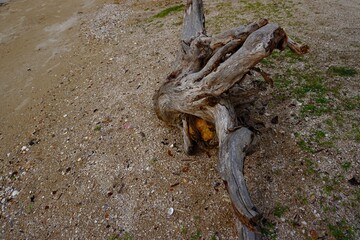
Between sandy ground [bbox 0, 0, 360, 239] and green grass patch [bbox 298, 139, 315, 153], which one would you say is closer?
sandy ground [bbox 0, 0, 360, 239]

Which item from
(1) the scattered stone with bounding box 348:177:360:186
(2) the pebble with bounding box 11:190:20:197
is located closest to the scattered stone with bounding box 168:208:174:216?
(1) the scattered stone with bounding box 348:177:360:186

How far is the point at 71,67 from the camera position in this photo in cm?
923

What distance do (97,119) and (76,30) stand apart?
555cm

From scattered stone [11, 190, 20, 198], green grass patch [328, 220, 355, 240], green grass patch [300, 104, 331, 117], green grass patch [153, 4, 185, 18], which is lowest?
scattered stone [11, 190, 20, 198]

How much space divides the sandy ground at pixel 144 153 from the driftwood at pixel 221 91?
0.67 m

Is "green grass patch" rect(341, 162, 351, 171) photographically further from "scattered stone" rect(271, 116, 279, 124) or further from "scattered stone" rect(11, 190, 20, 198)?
"scattered stone" rect(11, 190, 20, 198)

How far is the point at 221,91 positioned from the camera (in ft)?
15.3

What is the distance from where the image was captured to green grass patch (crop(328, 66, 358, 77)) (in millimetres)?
6880

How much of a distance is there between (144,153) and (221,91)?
2095 mm

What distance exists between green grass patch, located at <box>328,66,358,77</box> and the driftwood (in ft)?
9.25

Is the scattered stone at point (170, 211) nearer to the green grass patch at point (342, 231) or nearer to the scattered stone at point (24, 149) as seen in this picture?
the green grass patch at point (342, 231)

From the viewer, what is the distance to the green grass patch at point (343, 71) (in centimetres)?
688

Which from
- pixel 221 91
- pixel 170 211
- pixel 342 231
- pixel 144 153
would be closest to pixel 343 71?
pixel 221 91

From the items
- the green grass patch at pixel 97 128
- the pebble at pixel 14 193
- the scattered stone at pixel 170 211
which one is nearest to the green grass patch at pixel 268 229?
the scattered stone at pixel 170 211
